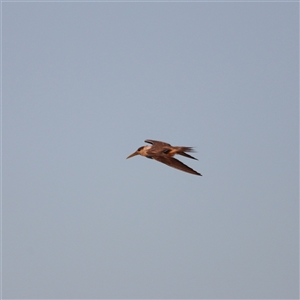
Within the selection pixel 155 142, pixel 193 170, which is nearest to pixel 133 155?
pixel 155 142

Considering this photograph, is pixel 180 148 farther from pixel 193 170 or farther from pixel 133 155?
pixel 133 155

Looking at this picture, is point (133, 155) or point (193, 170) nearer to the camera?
point (193, 170)

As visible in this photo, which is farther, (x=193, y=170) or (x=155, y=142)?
(x=155, y=142)

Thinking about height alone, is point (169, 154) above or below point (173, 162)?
above

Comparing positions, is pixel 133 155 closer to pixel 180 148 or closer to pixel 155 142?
pixel 155 142

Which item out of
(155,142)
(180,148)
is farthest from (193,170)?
(155,142)
